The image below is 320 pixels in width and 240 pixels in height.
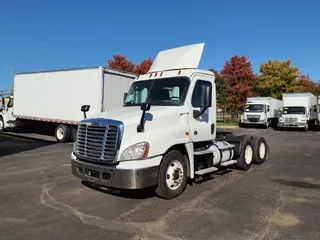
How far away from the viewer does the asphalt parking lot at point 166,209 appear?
465 centimetres

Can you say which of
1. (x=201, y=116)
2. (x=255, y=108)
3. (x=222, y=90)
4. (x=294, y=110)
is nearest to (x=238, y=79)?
(x=222, y=90)

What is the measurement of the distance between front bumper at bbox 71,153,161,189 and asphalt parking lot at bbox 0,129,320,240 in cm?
44

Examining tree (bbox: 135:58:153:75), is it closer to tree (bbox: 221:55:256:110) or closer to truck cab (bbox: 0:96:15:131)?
tree (bbox: 221:55:256:110)

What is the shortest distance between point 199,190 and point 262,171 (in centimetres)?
303

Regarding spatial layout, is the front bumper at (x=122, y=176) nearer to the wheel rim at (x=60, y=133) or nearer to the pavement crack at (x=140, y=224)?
the pavement crack at (x=140, y=224)

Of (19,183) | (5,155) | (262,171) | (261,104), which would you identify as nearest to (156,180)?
(19,183)

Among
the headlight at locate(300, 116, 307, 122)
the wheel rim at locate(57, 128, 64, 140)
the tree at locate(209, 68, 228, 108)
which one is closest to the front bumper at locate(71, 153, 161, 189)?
the wheel rim at locate(57, 128, 64, 140)

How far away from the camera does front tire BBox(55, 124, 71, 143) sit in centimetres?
1705

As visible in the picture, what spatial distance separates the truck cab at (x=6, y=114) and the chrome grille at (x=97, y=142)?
17.6 metres

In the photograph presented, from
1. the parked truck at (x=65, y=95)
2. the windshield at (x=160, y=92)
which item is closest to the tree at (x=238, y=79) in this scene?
the parked truck at (x=65, y=95)

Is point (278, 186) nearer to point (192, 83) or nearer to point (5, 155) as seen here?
point (192, 83)

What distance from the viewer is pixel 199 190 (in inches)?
275

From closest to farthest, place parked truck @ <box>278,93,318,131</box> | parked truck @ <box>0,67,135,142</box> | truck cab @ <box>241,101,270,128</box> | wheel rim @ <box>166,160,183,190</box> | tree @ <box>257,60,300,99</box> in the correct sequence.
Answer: wheel rim @ <box>166,160,183,190</box> < parked truck @ <box>0,67,135,142</box> < parked truck @ <box>278,93,318,131</box> < truck cab @ <box>241,101,270,128</box> < tree @ <box>257,60,300,99</box>

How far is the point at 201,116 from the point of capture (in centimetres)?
718
